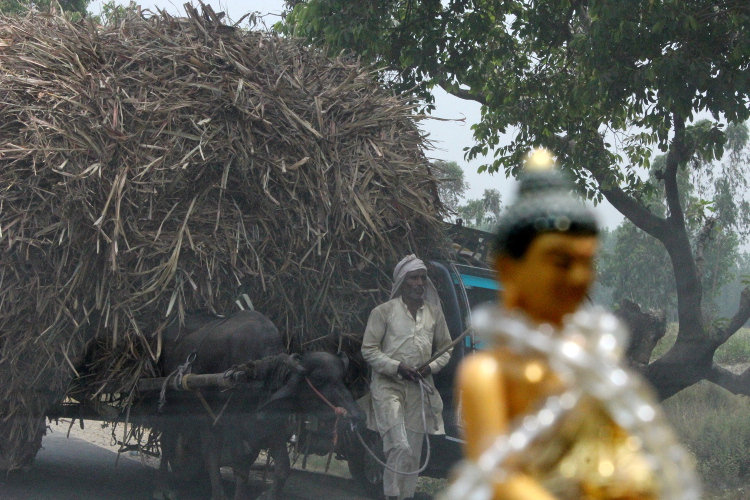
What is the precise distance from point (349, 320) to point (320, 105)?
1.77 meters

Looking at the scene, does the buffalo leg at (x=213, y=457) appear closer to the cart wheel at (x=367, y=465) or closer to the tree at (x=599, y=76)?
the cart wheel at (x=367, y=465)

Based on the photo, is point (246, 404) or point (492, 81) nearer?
point (246, 404)

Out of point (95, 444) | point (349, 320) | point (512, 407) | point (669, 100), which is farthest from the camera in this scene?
point (95, 444)

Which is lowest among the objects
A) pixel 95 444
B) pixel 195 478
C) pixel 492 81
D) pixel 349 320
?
pixel 95 444

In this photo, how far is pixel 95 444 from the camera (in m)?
10.6

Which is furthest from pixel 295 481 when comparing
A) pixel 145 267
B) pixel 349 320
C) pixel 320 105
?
pixel 320 105

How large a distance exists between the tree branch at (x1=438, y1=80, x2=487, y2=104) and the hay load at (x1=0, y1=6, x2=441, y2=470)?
11.6ft

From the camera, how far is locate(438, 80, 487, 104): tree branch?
405 inches

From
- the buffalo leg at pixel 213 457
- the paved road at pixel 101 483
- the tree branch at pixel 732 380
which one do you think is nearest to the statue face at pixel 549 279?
the buffalo leg at pixel 213 457

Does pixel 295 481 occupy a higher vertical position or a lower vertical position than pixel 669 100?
lower

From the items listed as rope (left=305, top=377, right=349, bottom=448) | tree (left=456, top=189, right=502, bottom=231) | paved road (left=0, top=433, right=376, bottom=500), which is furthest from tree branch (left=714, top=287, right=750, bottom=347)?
rope (left=305, top=377, right=349, bottom=448)

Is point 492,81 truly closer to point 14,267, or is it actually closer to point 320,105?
point 320,105

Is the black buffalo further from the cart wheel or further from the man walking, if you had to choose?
the cart wheel

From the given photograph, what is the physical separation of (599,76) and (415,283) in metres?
3.19
